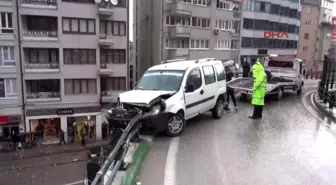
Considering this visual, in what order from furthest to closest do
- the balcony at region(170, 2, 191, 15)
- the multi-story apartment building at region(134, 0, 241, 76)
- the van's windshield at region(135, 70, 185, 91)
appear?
→ the multi-story apartment building at region(134, 0, 241, 76)
the balcony at region(170, 2, 191, 15)
the van's windshield at region(135, 70, 185, 91)

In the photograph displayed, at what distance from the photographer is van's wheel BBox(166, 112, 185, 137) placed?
25.8 feet

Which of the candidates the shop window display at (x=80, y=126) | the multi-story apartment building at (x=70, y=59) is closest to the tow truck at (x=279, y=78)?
the multi-story apartment building at (x=70, y=59)

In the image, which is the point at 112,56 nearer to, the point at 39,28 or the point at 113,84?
the point at 113,84

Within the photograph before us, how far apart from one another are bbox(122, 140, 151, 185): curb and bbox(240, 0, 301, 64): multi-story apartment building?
4623 centimetres

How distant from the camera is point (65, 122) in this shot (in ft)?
94.6

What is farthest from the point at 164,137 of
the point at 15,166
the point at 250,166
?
the point at 15,166

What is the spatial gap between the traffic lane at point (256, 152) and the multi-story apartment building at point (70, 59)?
21.1 m

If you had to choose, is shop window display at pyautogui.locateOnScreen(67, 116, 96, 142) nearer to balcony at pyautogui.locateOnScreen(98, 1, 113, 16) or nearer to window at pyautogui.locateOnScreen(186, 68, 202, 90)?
balcony at pyautogui.locateOnScreen(98, 1, 113, 16)

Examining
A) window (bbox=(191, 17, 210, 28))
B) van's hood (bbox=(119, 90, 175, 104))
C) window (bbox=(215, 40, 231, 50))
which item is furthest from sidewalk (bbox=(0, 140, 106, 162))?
window (bbox=(215, 40, 231, 50))

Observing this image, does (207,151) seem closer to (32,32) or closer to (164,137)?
(164,137)

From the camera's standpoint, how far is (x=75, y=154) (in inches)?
962

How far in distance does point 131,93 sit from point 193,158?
2787mm

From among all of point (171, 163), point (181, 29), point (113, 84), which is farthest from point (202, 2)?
point (171, 163)

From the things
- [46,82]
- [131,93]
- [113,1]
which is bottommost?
[46,82]
